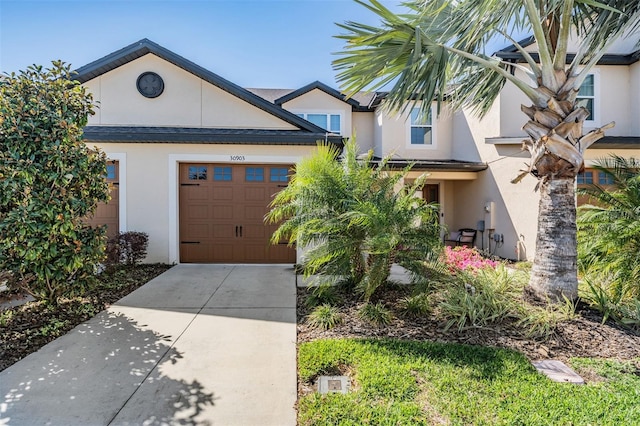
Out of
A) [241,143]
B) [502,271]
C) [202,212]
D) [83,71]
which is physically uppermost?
[83,71]

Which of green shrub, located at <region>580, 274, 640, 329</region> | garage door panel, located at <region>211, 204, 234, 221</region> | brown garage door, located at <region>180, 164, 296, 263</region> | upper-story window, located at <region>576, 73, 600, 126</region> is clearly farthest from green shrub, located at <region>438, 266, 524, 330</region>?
upper-story window, located at <region>576, 73, 600, 126</region>

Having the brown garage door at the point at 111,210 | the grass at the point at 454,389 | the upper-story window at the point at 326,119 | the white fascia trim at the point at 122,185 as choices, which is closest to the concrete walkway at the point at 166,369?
the grass at the point at 454,389

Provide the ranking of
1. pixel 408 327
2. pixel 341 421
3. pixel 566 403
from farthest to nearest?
pixel 408 327
pixel 566 403
pixel 341 421

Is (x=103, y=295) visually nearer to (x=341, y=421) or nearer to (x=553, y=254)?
(x=341, y=421)

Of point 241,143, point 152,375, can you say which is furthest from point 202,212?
point 152,375

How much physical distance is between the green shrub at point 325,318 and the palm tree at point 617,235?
4.43 meters

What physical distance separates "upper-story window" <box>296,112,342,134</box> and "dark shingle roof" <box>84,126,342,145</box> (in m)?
5.20

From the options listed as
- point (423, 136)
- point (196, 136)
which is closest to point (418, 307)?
point (196, 136)

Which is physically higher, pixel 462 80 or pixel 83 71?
pixel 83 71

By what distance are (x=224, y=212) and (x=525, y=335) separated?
7.37m

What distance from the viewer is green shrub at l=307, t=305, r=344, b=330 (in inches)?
187

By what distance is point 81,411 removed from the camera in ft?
9.79

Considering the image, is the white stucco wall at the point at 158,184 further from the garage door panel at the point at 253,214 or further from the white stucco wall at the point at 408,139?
the white stucco wall at the point at 408,139

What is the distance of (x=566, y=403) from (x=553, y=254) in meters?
2.76
